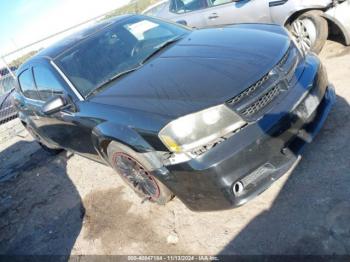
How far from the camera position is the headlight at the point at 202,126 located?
2.49 metres

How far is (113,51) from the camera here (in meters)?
3.76

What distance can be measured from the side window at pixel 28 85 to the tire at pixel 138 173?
1.83 meters

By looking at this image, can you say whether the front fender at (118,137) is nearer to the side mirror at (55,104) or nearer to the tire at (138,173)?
the tire at (138,173)

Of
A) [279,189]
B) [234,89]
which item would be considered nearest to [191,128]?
[234,89]

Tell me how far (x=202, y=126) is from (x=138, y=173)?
3.40 feet

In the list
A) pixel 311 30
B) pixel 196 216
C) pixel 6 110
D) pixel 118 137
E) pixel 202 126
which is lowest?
pixel 6 110

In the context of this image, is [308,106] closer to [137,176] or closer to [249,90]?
[249,90]

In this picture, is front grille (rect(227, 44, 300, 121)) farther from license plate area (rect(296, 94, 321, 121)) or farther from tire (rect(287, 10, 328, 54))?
tire (rect(287, 10, 328, 54))

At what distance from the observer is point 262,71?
8.94 ft

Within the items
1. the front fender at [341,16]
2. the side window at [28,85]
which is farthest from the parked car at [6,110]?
the front fender at [341,16]

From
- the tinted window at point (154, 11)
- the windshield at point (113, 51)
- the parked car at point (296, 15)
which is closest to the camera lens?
the windshield at point (113, 51)

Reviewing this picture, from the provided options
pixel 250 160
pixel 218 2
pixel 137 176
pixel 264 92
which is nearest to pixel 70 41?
pixel 137 176

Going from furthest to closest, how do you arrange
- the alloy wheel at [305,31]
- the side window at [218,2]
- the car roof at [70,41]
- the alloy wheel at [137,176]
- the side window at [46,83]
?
the side window at [218,2] < the alloy wheel at [305,31] < the car roof at [70,41] < the side window at [46,83] < the alloy wheel at [137,176]

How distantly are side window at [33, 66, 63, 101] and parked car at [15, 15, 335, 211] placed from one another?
0.8 inches
